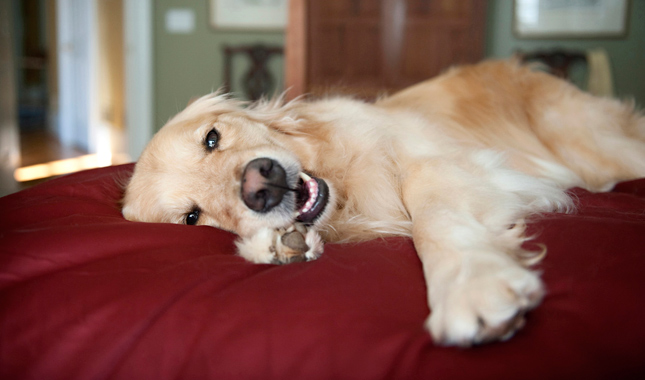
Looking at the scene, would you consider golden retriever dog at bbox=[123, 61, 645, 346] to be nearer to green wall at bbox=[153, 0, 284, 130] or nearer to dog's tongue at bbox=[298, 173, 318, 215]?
dog's tongue at bbox=[298, 173, 318, 215]

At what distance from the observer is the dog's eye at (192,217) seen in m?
1.35

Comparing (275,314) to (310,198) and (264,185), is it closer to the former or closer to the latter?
(264,185)

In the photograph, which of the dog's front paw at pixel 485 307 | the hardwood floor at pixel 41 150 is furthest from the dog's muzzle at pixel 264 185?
the hardwood floor at pixel 41 150

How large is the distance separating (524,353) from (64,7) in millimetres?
8870

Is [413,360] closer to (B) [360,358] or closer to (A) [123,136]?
(B) [360,358]

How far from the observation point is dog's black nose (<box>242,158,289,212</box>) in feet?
3.84

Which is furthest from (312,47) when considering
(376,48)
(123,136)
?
(123,136)

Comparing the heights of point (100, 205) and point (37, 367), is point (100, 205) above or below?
above

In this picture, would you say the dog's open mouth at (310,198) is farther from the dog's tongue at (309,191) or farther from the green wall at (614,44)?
the green wall at (614,44)


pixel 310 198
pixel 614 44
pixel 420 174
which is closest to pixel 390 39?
pixel 614 44

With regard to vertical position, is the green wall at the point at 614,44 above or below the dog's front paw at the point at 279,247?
above

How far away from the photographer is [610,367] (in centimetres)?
66

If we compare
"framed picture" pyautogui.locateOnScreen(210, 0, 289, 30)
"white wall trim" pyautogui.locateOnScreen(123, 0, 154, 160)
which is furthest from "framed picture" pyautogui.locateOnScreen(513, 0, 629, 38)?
"white wall trim" pyautogui.locateOnScreen(123, 0, 154, 160)

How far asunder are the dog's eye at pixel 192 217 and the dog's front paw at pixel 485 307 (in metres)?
0.82
